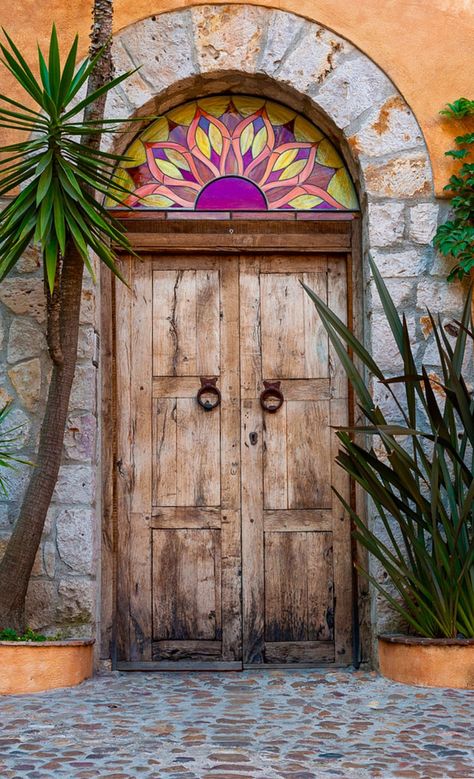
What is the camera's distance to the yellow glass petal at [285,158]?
14.2 ft

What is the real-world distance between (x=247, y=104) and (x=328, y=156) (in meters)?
0.44

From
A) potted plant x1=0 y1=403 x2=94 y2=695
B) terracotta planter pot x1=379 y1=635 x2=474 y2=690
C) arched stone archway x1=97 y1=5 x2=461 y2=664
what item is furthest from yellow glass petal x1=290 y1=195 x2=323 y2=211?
terracotta planter pot x1=379 y1=635 x2=474 y2=690

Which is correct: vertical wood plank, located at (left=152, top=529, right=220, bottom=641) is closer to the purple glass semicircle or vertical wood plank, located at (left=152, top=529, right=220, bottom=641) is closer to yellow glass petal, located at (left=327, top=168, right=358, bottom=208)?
the purple glass semicircle

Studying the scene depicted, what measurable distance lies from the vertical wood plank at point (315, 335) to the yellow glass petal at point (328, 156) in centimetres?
45

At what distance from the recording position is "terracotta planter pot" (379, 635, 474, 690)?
3.50 m

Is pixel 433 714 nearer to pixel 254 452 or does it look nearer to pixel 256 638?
pixel 256 638

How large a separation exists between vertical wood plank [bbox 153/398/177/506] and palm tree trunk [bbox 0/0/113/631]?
0.61 metres

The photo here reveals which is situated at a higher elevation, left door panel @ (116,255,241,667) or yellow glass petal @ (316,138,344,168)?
yellow glass petal @ (316,138,344,168)

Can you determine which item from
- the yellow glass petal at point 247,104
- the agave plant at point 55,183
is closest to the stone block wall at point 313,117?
the yellow glass petal at point 247,104

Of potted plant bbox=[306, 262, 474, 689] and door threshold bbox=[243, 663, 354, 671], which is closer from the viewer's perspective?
potted plant bbox=[306, 262, 474, 689]

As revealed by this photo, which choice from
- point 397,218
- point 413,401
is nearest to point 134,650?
point 413,401

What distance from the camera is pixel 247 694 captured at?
11.6ft

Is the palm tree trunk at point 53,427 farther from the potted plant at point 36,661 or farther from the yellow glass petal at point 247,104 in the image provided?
the yellow glass petal at point 247,104

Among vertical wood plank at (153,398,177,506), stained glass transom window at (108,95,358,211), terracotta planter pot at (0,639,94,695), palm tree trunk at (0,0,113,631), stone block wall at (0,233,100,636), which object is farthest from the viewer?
stained glass transom window at (108,95,358,211)
